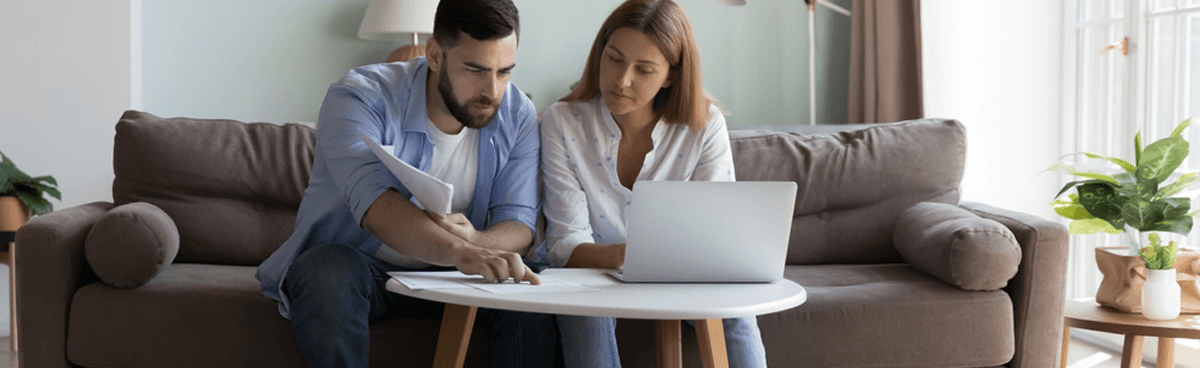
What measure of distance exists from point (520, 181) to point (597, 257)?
0.22 meters

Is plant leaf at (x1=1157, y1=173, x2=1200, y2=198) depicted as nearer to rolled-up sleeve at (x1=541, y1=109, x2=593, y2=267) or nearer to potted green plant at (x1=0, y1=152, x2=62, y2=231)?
rolled-up sleeve at (x1=541, y1=109, x2=593, y2=267)

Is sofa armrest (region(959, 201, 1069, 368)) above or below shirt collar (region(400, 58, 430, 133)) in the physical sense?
below

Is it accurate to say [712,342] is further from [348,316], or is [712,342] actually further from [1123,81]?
[1123,81]

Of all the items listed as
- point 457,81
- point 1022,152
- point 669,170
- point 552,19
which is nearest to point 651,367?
point 669,170

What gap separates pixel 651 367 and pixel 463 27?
27.9 inches

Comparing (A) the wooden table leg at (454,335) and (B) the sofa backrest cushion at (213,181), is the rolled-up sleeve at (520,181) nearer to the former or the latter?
(A) the wooden table leg at (454,335)

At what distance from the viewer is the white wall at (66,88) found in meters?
2.78

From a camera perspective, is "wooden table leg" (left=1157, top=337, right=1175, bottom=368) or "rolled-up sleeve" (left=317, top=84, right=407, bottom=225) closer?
"rolled-up sleeve" (left=317, top=84, right=407, bottom=225)

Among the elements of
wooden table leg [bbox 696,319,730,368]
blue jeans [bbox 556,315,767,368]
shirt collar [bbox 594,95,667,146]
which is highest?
shirt collar [bbox 594,95,667,146]

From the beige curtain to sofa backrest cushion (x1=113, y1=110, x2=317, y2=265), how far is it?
2.03 m

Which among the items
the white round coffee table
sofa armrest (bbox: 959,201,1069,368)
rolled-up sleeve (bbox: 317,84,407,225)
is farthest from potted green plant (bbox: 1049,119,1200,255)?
rolled-up sleeve (bbox: 317,84,407,225)

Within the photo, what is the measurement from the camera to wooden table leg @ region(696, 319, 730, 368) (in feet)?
3.98

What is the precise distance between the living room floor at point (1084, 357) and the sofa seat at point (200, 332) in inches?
34.2

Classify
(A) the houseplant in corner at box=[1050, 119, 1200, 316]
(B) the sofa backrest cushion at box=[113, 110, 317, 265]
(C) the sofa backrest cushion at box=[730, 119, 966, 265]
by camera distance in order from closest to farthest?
(A) the houseplant in corner at box=[1050, 119, 1200, 316] < (B) the sofa backrest cushion at box=[113, 110, 317, 265] < (C) the sofa backrest cushion at box=[730, 119, 966, 265]
